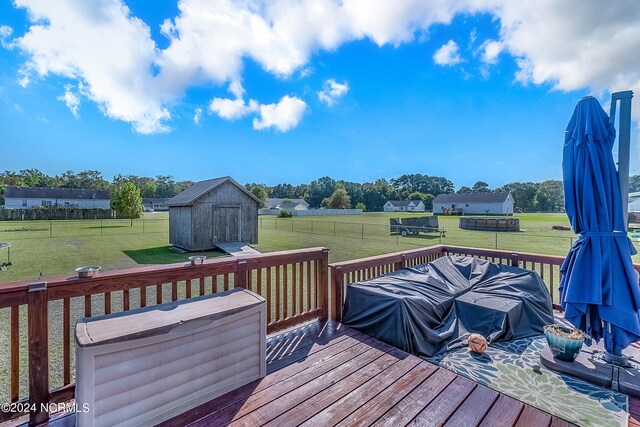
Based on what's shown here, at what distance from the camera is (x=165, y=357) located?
1.66 meters

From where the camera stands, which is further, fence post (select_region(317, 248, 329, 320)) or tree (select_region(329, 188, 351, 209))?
tree (select_region(329, 188, 351, 209))

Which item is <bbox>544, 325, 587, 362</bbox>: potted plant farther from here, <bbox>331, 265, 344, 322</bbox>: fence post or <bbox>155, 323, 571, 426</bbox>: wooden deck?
<bbox>331, 265, 344, 322</bbox>: fence post

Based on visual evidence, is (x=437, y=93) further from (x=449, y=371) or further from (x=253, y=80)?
(x=449, y=371)

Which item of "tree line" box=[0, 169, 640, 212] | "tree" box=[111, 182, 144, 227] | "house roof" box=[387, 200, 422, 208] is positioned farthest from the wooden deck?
"house roof" box=[387, 200, 422, 208]

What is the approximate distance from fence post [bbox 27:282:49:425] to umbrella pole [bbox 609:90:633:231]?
413 centimetres

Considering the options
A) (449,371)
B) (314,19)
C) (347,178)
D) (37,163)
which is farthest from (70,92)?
(37,163)

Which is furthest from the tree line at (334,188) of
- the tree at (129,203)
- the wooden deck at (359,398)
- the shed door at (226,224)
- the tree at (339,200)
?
the wooden deck at (359,398)

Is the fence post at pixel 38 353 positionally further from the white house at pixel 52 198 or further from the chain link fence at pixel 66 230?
the white house at pixel 52 198

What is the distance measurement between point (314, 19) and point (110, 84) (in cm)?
587

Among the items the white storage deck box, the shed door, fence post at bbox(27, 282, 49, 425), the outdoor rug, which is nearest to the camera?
the white storage deck box

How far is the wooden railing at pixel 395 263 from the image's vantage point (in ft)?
10.8

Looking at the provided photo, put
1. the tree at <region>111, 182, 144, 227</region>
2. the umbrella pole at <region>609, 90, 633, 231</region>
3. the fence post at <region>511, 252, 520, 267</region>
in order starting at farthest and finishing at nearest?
the tree at <region>111, 182, 144, 227</region> → the fence post at <region>511, 252, 520, 267</region> → the umbrella pole at <region>609, 90, 633, 231</region>

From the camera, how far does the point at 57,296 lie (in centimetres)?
170

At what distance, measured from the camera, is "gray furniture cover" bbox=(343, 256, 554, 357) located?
2.71m
